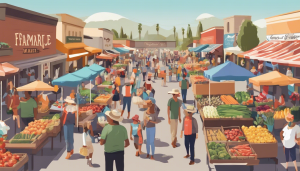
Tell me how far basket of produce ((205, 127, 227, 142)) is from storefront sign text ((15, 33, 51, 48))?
1170 centimetres

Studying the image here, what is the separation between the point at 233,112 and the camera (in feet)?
37.9

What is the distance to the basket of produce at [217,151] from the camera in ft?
27.3

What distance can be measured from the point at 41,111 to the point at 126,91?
11.5 feet

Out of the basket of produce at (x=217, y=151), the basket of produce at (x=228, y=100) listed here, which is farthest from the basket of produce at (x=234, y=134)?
the basket of produce at (x=228, y=100)

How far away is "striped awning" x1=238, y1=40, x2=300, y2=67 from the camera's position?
57.0 feet

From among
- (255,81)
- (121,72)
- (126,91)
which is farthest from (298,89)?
(121,72)

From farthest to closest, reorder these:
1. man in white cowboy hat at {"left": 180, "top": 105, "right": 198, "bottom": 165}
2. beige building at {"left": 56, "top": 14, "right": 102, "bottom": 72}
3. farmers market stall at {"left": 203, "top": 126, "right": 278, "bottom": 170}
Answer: beige building at {"left": 56, "top": 14, "right": 102, "bottom": 72}
man in white cowboy hat at {"left": 180, "top": 105, "right": 198, "bottom": 165}
farmers market stall at {"left": 203, "top": 126, "right": 278, "bottom": 170}

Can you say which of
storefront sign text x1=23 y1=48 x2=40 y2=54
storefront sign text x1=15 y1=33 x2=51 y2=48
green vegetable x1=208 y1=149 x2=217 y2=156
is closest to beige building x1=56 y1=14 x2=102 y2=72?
storefront sign text x1=15 y1=33 x2=51 y2=48

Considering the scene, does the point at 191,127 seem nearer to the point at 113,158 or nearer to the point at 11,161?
the point at 113,158

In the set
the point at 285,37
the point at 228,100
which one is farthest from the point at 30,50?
the point at 285,37

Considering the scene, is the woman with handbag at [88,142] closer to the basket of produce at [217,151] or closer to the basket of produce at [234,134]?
the basket of produce at [217,151]

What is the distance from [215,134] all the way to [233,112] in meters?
1.65

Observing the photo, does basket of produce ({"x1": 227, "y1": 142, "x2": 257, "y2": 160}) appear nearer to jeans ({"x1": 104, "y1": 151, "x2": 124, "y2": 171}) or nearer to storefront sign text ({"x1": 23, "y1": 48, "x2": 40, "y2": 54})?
jeans ({"x1": 104, "y1": 151, "x2": 124, "y2": 171})

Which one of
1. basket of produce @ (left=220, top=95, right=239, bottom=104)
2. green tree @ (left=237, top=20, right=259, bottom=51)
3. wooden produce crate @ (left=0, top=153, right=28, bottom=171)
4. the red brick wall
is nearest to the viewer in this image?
wooden produce crate @ (left=0, top=153, right=28, bottom=171)
